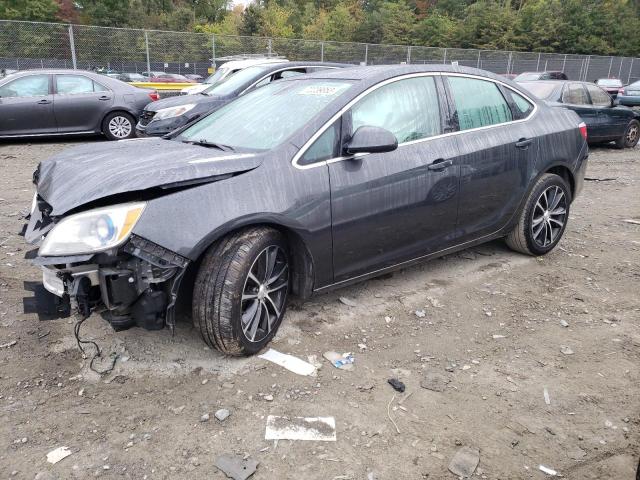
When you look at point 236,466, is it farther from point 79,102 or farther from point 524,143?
point 79,102

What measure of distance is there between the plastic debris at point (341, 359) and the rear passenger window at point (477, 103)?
6.69 feet

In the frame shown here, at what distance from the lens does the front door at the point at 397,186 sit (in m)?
3.43

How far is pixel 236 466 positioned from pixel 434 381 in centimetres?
127

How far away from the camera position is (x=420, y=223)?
12.7 feet

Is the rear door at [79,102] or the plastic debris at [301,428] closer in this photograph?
the plastic debris at [301,428]

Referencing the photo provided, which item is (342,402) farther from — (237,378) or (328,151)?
(328,151)

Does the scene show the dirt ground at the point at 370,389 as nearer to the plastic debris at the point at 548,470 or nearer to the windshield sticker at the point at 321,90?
the plastic debris at the point at 548,470

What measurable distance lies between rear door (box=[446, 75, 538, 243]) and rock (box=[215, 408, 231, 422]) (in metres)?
2.37

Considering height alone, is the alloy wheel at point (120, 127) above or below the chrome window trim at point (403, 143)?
below

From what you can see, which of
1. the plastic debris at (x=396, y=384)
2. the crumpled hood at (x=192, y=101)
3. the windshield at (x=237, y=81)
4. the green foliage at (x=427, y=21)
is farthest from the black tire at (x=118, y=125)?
the green foliage at (x=427, y=21)

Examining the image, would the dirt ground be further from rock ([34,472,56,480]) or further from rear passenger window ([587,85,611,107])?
rear passenger window ([587,85,611,107])

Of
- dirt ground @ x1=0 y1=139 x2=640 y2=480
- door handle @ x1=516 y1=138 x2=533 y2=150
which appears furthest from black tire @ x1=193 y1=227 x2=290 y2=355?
door handle @ x1=516 y1=138 x2=533 y2=150

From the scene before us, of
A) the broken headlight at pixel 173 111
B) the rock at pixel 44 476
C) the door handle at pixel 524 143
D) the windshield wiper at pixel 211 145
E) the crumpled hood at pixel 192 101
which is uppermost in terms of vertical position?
the windshield wiper at pixel 211 145

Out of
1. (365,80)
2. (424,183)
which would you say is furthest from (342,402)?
(365,80)
